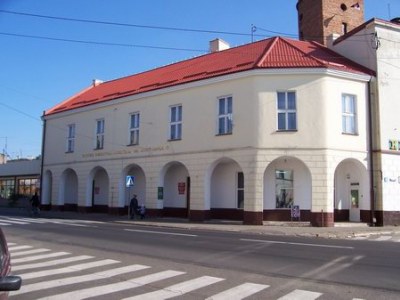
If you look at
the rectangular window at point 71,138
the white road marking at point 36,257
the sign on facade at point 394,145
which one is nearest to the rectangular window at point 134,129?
the rectangular window at point 71,138

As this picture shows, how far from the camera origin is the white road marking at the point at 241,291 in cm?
762

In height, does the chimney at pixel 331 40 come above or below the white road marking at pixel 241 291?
above

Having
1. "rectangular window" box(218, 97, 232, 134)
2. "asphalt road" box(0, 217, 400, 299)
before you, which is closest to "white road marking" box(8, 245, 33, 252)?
Result: "asphalt road" box(0, 217, 400, 299)

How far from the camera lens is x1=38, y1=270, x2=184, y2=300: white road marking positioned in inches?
302

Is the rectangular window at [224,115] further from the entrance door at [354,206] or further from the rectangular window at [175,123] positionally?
the entrance door at [354,206]

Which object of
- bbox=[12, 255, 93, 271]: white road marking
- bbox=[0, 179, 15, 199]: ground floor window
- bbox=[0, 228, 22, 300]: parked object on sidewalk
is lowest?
bbox=[12, 255, 93, 271]: white road marking

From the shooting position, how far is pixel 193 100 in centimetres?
2881

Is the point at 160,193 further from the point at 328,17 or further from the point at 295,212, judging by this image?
the point at 328,17

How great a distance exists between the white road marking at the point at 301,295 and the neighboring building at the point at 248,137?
16.9 m

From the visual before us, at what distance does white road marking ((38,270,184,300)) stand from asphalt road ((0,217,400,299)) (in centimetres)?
27

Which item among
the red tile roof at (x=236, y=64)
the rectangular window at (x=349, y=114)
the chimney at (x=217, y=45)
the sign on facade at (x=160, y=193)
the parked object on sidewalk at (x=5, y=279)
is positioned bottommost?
the parked object on sidewalk at (x=5, y=279)

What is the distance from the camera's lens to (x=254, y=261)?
11.5 m

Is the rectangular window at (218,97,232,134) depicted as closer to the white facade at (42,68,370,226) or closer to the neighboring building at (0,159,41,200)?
the white facade at (42,68,370,226)

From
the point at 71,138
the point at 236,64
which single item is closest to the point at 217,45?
the point at 236,64
